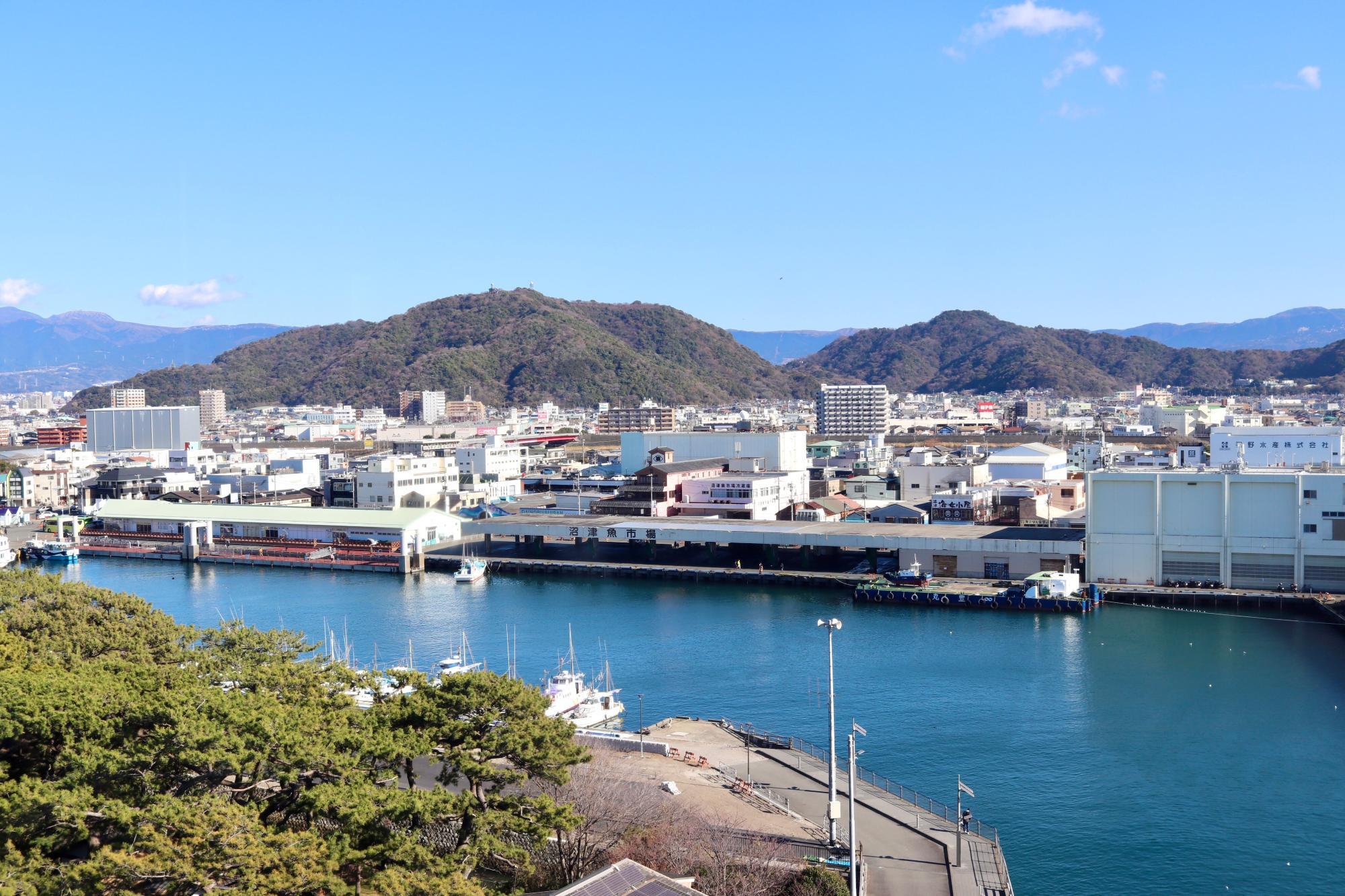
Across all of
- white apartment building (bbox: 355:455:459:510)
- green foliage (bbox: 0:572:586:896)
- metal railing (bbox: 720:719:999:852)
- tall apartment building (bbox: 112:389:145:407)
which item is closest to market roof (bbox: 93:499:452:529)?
white apartment building (bbox: 355:455:459:510)

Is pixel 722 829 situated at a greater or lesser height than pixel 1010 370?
lesser

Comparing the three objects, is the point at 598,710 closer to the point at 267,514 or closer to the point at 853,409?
the point at 267,514

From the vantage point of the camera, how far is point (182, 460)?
146 feet

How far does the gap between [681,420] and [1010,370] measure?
5361cm

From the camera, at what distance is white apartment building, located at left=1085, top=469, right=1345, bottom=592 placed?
18.6 m

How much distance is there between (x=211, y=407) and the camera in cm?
8856

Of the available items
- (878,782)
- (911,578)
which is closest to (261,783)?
→ (878,782)

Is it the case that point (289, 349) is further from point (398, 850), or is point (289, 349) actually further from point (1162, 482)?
point (398, 850)

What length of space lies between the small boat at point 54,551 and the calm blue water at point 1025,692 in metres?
4.62

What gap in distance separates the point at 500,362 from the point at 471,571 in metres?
76.3

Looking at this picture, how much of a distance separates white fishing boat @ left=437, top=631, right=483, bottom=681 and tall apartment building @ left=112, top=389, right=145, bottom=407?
257ft

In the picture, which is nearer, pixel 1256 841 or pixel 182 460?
pixel 1256 841

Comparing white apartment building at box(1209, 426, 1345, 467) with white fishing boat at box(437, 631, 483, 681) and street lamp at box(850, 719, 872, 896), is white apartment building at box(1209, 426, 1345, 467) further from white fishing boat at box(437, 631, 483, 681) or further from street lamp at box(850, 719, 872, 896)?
street lamp at box(850, 719, 872, 896)

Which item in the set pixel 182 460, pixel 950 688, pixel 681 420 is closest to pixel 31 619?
pixel 950 688
